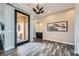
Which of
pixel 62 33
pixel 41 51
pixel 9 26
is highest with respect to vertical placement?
pixel 9 26

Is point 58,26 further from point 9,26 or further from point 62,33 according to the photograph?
point 9,26

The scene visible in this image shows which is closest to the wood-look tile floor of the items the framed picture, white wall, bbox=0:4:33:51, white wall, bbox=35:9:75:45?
white wall, bbox=0:4:33:51

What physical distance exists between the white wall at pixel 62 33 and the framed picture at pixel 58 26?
24cm

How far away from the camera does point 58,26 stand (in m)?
7.00

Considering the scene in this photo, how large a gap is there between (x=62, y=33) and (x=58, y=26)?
2.16 ft

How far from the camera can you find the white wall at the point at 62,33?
595cm

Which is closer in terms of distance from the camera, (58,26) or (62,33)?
(62,33)

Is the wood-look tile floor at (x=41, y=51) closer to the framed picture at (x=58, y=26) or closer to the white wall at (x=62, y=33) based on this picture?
the white wall at (x=62, y=33)

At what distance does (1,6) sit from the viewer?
14.3 feet

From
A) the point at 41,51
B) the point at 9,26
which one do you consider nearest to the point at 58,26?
the point at 41,51

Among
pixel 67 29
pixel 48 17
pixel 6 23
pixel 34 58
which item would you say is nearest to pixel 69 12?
pixel 67 29

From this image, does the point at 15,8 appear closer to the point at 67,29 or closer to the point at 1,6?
the point at 1,6

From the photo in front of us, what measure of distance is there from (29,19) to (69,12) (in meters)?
3.13

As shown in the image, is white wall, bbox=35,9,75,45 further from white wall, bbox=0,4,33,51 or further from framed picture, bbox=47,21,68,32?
white wall, bbox=0,4,33,51
